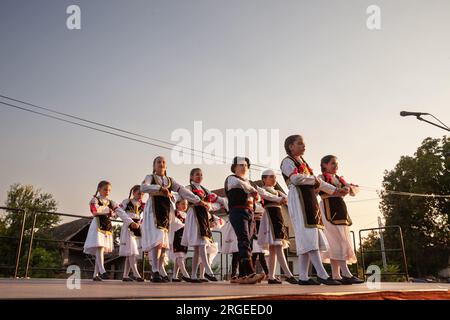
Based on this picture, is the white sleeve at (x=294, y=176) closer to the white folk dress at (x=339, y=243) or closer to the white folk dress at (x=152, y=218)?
the white folk dress at (x=339, y=243)

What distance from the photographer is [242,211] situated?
5.28m

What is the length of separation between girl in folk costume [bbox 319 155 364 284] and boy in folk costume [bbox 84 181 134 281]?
352 centimetres

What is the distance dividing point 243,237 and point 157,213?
1578 mm

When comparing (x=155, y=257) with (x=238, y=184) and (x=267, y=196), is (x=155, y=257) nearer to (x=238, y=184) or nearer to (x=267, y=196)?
(x=238, y=184)

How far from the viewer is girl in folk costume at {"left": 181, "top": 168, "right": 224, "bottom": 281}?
6547 mm

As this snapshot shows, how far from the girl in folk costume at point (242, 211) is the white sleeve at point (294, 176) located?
25.4 inches

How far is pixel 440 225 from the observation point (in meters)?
30.0

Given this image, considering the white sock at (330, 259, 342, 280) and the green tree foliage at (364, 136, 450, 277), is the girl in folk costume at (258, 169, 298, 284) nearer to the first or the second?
the white sock at (330, 259, 342, 280)

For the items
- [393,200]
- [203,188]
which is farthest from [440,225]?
[203,188]

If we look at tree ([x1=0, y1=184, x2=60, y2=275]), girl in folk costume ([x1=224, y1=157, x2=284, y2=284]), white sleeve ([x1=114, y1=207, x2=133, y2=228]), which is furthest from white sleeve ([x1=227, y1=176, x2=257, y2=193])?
tree ([x1=0, y1=184, x2=60, y2=275])
